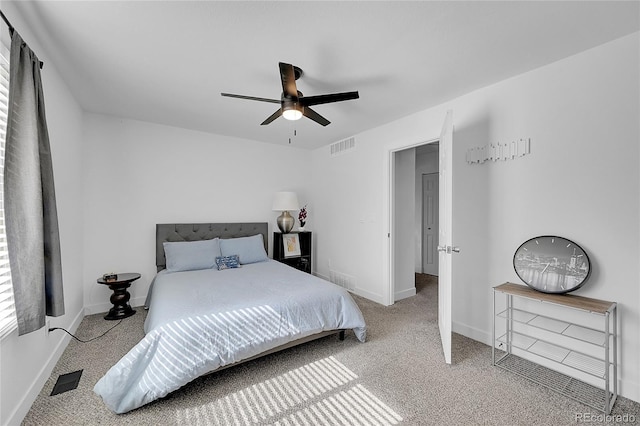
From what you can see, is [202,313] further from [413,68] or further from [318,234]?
[318,234]

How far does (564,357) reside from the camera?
2.22 meters

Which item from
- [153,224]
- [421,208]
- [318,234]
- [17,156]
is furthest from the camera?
[421,208]

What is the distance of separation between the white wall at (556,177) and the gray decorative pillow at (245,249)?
8.00ft

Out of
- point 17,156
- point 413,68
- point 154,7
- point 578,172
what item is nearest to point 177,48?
point 154,7

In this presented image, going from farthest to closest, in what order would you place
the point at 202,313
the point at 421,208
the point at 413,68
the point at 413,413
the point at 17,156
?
the point at 421,208, the point at 413,68, the point at 202,313, the point at 413,413, the point at 17,156

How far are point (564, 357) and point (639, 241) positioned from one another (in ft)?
3.36

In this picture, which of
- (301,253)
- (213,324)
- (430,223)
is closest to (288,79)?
(213,324)

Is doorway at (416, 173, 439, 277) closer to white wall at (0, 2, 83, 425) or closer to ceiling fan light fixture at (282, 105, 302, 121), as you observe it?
ceiling fan light fixture at (282, 105, 302, 121)

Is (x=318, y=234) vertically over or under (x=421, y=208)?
under

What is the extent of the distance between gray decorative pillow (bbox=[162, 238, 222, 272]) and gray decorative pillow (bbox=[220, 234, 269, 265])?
0.46ft

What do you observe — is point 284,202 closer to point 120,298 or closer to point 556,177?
point 120,298

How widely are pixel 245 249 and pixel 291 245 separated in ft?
3.00

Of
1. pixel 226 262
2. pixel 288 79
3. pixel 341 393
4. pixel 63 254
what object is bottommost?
pixel 341 393

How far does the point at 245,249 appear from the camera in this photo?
13.1 ft
